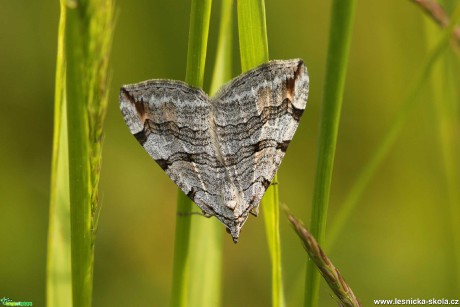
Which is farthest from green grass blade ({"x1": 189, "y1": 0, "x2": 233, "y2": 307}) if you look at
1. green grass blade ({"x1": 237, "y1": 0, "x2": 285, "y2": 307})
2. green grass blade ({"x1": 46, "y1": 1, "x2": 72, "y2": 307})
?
green grass blade ({"x1": 46, "y1": 1, "x2": 72, "y2": 307})

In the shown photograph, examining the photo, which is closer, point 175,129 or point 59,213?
point 59,213

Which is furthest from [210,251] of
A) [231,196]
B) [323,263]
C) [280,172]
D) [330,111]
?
[280,172]

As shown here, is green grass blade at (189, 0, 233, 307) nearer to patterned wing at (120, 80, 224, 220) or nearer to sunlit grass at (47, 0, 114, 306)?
patterned wing at (120, 80, 224, 220)

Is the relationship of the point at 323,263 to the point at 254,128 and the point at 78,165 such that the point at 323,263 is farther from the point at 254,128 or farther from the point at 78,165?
the point at 254,128

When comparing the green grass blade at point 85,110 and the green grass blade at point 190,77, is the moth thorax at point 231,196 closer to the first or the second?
the green grass blade at point 190,77

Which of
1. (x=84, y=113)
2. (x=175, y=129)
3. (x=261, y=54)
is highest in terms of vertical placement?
(x=261, y=54)

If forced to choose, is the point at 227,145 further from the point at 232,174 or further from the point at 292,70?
the point at 292,70
